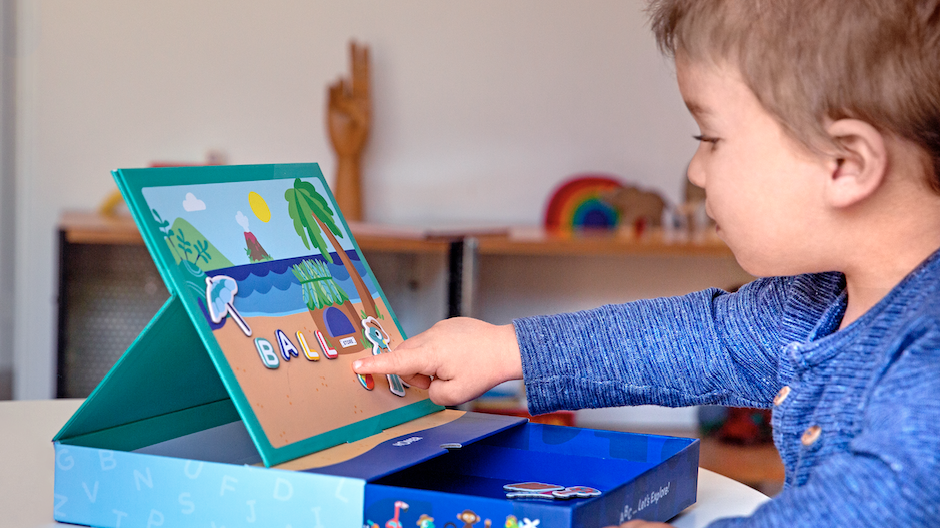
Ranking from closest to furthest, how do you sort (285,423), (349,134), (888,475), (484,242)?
(888,475), (285,423), (484,242), (349,134)

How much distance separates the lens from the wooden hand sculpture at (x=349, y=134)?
2193 millimetres

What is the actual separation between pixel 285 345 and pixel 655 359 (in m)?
0.29

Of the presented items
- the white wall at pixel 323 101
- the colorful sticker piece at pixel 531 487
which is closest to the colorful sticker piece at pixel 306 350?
the colorful sticker piece at pixel 531 487

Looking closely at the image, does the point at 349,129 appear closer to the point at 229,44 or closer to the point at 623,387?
the point at 229,44

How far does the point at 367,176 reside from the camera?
2.33 metres

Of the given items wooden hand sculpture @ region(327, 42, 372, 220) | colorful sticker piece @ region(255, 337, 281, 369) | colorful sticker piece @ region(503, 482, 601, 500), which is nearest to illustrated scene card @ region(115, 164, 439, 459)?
colorful sticker piece @ region(255, 337, 281, 369)

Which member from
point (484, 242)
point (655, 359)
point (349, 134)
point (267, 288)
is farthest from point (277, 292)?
point (349, 134)

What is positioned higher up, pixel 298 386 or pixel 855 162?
pixel 855 162

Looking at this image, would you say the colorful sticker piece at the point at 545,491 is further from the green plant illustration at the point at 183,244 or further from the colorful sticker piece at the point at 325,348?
the green plant illustration at the point at 183,244

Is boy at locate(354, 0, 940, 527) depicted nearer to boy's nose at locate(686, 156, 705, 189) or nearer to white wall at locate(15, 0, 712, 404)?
boy's nose at locate(686, 156, 705, 189)

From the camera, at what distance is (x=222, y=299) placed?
533 millimetres

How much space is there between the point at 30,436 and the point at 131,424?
211 millimetres

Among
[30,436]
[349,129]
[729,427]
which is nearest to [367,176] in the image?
[349,129]

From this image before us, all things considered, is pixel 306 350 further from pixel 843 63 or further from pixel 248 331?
pixel 843 63
